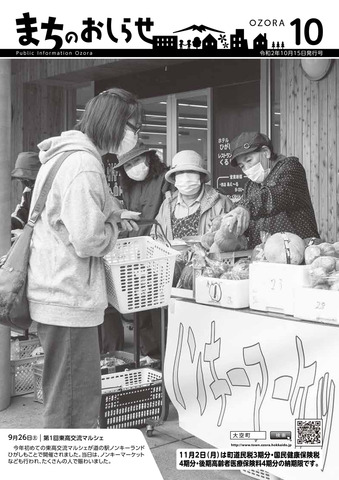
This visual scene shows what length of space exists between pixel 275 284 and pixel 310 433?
533mm

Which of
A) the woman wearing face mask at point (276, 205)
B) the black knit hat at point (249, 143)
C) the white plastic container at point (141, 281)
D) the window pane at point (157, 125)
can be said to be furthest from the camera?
the window pane at point (157, 125)

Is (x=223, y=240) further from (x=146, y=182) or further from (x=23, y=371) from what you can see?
(x=23, y=371)

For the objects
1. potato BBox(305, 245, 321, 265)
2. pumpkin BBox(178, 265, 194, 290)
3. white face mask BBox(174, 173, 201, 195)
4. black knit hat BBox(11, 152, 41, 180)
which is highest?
black knit hat BBox(11, 152, 41, 180)

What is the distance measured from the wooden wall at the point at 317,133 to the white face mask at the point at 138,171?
1492mm

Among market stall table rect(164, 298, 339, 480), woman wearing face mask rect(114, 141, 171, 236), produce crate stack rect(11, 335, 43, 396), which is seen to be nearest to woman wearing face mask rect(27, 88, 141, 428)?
market stall table rect(164, 298, 339, 480)

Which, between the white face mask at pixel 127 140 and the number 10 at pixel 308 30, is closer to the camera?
the white face mask at pixel 127 140

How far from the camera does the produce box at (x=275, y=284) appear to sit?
7.29 feet

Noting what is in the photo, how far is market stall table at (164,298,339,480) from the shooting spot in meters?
2.10

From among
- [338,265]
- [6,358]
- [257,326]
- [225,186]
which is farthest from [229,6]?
[225,186]

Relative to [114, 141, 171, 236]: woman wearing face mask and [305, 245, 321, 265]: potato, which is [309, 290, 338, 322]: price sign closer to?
[305, 245, 321, 265]: potato

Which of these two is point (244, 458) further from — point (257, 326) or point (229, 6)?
point (229, 6)

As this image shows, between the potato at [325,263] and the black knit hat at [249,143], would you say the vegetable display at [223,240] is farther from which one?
the potato at [325,263]

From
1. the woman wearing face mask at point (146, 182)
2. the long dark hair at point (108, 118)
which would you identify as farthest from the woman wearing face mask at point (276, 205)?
the woman wearing face mask at point (146, 182)

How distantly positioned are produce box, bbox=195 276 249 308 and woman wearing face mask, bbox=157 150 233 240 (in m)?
0.85
